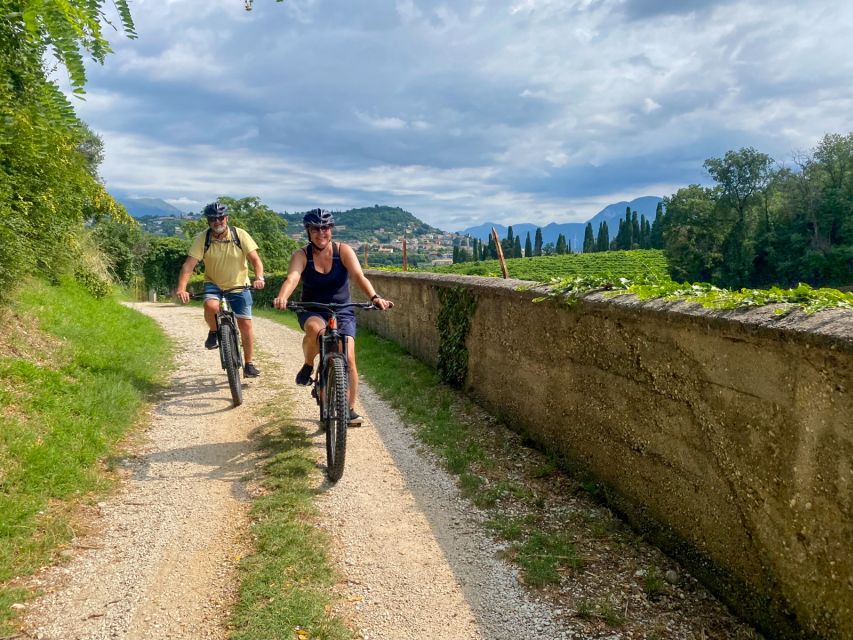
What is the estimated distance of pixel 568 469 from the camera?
4.87 meters

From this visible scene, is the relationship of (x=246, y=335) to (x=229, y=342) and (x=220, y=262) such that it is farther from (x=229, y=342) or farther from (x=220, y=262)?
(x=220, y=262)

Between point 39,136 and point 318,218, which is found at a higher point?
point 39,136

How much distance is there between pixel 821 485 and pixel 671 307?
132 centimetres

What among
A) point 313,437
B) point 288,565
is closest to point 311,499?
point 288,565

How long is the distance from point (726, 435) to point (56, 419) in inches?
205

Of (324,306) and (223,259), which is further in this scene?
(223,259)

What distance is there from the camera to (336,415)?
4590mm

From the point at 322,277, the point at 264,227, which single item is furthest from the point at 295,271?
the point at 264,227

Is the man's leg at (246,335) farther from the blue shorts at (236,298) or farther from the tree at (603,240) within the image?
the tree at (603,240)

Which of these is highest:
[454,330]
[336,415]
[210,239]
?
[210,239]

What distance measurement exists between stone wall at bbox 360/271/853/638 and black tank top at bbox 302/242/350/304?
1.90 metres

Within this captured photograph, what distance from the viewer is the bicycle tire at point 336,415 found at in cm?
453

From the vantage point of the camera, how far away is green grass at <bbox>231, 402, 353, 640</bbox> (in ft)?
9.44

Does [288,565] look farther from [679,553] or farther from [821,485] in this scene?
[821,485]
